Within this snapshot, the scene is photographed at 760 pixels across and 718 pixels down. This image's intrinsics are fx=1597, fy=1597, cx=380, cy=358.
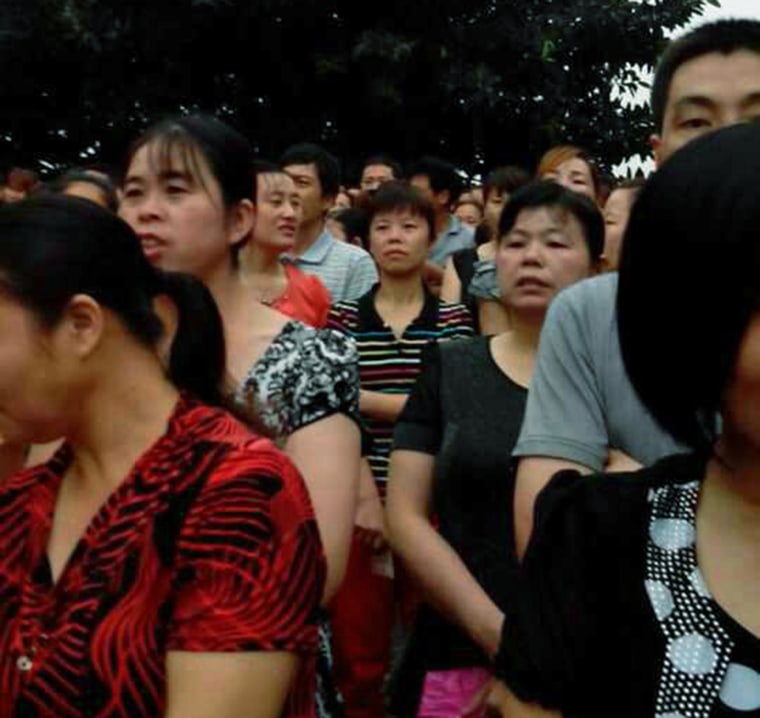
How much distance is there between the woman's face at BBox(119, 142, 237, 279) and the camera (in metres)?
3.41

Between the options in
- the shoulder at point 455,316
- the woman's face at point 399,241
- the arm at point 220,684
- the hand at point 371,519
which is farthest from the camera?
the woman's face at point 399,241

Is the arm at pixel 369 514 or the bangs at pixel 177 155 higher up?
the bangs at pixel 177 155

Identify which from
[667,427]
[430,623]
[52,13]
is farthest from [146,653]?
[52,13]

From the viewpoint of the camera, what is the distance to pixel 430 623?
3.80 meters

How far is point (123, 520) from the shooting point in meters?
2.25

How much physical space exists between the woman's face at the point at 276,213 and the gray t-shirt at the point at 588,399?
297 cm

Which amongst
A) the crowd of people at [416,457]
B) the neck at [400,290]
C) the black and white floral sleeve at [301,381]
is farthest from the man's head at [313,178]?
the black and white floral sleeve at [301,381]

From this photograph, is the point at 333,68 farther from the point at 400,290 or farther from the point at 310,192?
the point at 400,290

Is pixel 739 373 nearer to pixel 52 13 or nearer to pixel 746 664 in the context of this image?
pixel 746 664

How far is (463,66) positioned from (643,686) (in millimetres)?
20440

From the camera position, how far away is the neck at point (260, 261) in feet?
18.7

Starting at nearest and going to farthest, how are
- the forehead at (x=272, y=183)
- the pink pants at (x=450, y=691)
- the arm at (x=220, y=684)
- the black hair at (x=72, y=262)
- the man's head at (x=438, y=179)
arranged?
the arm at (x=220, y=684)
the black hair at (x=72, y=262)
the pink pants at (x=450, y=691)
the forehead at (x=272, y=183)
the man's head at (x=438, y=179)

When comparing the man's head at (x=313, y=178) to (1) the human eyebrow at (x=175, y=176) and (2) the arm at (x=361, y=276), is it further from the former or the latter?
(1) the human eyebrow at (x=175, y=176)

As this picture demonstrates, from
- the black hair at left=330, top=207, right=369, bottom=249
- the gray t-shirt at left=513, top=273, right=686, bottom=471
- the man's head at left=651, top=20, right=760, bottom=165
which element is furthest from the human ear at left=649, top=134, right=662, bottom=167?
the black hair at left=330, top=207, right=369, bottom=249
